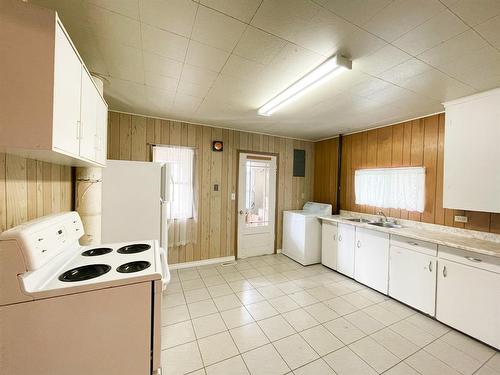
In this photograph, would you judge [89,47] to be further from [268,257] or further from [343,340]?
[268,257]

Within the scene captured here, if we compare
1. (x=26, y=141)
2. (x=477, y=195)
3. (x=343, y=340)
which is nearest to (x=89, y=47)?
(x=26, y=141)

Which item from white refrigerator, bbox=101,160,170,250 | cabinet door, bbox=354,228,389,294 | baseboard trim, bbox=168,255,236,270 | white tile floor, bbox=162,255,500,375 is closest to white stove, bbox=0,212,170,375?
white tile floor, bbox=162,255,500,375

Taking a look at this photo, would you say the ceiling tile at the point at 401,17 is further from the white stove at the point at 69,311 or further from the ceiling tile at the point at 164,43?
the white stove at the point at 69,311

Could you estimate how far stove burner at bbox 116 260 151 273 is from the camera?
1.21 m

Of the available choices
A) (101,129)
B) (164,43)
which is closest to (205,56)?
(164,43)

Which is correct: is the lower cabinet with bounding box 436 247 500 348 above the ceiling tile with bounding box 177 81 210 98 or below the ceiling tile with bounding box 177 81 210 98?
below

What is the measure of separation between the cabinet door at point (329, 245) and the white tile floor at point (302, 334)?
1.80 feet

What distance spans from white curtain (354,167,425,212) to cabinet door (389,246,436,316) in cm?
88

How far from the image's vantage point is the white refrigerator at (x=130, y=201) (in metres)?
2.31

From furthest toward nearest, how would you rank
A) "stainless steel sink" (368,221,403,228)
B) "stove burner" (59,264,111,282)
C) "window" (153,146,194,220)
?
1. "window" (153,146,194,220)
2. "stainless steel sink" (368,221,403,228)
3. "stove burner" (59,264,111,282)

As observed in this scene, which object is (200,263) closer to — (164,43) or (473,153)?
(164,43)

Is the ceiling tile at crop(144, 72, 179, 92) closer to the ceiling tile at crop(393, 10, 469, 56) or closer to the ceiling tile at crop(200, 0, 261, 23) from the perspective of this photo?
the ceiling tile at crop(200, 0, 261, 23)

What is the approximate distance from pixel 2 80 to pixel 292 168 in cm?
433

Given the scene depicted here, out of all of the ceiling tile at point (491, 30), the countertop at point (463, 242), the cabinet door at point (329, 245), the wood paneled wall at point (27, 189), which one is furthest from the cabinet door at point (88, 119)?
the cabinet door at point (329, 245)
